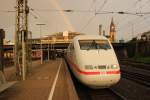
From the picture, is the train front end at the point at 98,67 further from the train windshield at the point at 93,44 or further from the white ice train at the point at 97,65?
the train windshield at the point at 93,44

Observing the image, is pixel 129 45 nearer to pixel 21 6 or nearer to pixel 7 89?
pixel 21 6

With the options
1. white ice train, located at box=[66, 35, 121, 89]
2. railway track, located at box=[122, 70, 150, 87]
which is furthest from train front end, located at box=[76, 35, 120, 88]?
railway track, located at box=[122, 70, 150, 87]

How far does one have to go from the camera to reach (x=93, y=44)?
18.3 metres

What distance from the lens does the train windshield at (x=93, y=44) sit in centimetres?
1794

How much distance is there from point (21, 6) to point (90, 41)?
6649 mm

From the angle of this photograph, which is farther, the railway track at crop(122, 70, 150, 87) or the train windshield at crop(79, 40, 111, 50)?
the railway track at crop(122, 70, 150, 87)

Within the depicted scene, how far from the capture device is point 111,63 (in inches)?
638

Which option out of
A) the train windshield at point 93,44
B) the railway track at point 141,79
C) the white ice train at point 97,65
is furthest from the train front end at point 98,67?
the railway track at point 141,79

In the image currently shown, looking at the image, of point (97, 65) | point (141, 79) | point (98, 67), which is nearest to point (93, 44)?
point (97, 65)

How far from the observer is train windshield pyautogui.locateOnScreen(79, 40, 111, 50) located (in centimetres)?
1794

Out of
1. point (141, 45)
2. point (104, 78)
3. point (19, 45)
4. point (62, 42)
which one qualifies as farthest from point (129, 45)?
point (104, 78)

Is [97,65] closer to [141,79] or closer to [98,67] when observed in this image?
[98,67]

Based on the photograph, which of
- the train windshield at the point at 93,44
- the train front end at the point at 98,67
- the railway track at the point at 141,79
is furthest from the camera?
the railway track at the point at 141,79

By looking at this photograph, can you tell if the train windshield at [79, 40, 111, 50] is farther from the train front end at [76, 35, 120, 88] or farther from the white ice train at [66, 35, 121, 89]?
the train front end at [76, 35, 120, 88]
